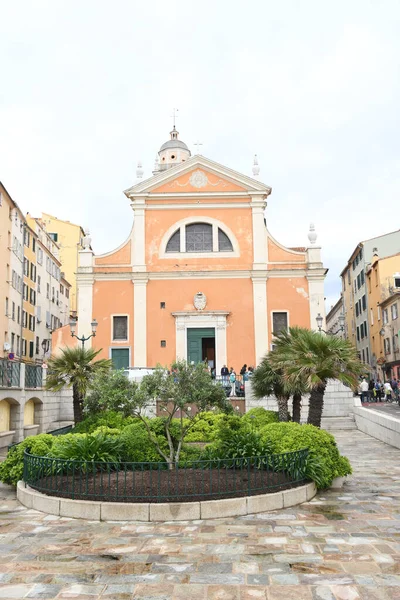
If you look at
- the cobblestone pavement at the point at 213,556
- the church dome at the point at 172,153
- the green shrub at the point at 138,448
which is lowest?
the cobblestone pavement at the point at 213,556

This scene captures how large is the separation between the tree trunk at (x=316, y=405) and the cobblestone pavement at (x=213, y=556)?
389 centimetres

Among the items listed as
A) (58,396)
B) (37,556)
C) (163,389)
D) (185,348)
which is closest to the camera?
(37,556)

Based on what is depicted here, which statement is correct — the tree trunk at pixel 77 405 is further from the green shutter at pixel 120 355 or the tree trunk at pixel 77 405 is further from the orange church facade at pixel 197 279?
the green shutter at pixel 120 355

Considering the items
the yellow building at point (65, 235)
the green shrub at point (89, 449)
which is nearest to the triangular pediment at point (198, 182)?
the green shrub at point (89, 449)

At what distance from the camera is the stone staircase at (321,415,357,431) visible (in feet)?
77.8

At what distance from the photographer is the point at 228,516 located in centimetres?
872

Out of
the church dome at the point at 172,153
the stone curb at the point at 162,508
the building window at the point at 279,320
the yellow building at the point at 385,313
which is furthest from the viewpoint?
the church dome at the point at 172,153

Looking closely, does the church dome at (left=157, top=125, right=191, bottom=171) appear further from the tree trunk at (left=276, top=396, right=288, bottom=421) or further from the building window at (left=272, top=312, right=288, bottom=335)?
the tree trunk at (left=276, top=396, right=288, bottom=421)

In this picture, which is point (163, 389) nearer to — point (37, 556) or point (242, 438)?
point (242, 438)

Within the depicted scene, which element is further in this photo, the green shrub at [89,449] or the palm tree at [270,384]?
the palm tree at [270,384]

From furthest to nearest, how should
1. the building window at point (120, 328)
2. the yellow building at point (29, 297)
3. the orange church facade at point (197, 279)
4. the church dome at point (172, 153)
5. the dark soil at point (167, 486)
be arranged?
the church dome at point (172, 153)
the yellow building at point (29, 297)
the building window at point (120, 328)
the orange church facade at point (197, 279)
the dark soil at point (167, 486)

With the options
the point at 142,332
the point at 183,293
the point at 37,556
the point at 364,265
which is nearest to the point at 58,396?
the point at 142,332

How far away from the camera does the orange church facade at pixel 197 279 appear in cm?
2936

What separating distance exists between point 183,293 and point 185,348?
9.96 ft
